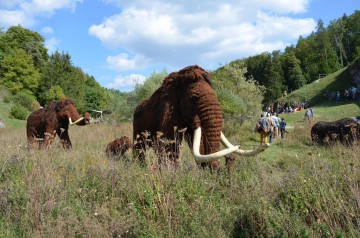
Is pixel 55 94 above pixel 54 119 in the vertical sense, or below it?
above

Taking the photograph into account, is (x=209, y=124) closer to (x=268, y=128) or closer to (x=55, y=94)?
(x=268, y=128)

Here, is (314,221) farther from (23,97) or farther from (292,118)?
(23,97)

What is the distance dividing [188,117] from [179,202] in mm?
1978

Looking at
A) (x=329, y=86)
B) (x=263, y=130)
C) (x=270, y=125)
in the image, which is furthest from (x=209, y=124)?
(x=329, y=86)

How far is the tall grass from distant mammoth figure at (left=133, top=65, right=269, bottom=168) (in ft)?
1.17

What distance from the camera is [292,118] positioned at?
33.2m

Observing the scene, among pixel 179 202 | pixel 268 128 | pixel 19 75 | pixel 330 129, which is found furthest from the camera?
pixel 19 75

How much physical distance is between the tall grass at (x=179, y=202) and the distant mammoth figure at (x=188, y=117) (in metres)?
0.36

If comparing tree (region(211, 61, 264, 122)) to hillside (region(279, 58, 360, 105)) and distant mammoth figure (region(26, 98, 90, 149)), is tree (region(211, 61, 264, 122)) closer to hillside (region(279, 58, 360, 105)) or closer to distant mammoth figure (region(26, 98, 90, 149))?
distant mammoth figure (region(26, 98, 90, 149))

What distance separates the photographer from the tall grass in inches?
159

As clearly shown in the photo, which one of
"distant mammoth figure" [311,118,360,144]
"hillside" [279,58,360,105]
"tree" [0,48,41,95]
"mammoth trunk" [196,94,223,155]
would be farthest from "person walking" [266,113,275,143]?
"tree" [0,48,41,95]

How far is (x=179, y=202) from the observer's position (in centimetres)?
458

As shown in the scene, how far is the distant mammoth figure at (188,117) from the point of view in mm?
5934

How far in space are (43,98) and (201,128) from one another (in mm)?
49370
